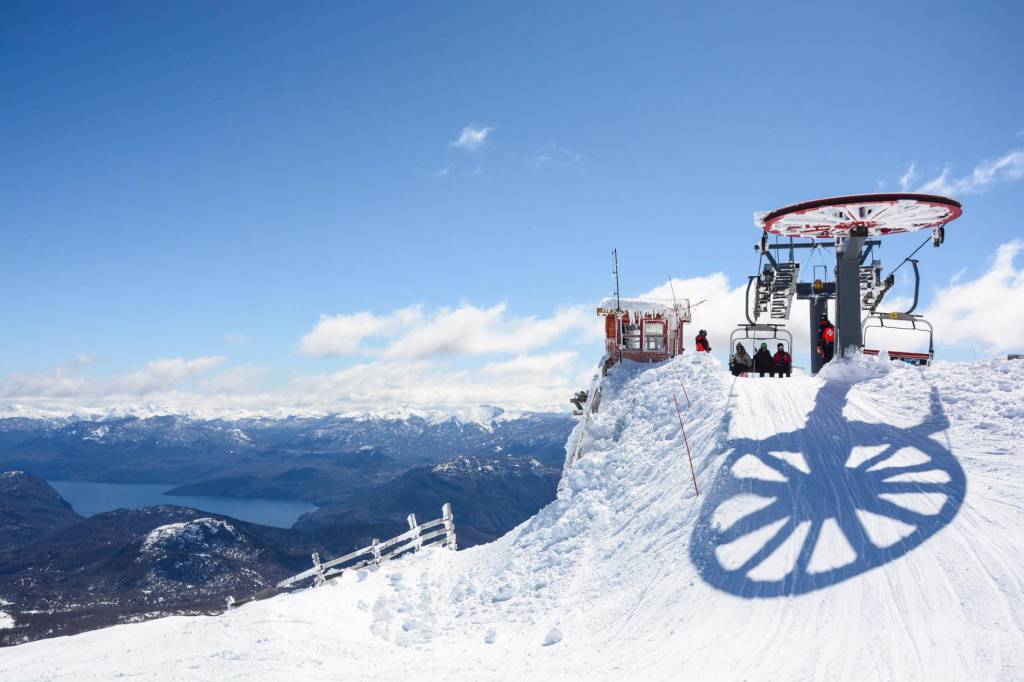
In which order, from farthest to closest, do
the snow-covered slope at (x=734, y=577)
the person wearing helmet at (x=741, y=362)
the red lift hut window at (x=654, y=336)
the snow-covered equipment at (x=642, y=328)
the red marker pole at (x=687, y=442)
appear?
1. the red lift hut window at (x=654, y=336)
2. the snow-covered equipment at (x=642, y=328)
3. the person wearing helmet at (x=741, y=362)
4. the red marker pole at (x=687, y=442)
5. the snow-covered slope at (x=734, y=577)

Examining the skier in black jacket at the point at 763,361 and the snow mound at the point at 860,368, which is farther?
the skier in black jacket at the point at 763,361

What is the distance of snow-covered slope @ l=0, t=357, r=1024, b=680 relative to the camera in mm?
8633

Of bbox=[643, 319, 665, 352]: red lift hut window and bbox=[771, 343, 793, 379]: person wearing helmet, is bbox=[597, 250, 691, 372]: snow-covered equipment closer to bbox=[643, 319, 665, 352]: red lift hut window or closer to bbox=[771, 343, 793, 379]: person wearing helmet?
bbox=[643, 319, 665, 352]: red lift hut window

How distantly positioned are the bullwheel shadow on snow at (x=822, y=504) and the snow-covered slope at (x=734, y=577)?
0.05 m

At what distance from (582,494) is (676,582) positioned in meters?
6.70

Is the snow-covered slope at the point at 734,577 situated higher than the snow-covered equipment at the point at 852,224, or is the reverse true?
the snow-covered equipment at the point at 852,224

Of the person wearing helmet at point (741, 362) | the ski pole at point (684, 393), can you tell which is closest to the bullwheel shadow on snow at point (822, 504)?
the ski pole at point (684, 393)

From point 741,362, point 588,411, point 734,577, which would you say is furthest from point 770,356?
point 734,577

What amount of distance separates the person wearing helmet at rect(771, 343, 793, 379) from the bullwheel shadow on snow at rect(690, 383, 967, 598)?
8.54 m

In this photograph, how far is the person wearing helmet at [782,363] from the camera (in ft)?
79.5

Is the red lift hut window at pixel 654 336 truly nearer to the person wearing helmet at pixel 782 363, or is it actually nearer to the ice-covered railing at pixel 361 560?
the person wearing helmet at pixel 782 363

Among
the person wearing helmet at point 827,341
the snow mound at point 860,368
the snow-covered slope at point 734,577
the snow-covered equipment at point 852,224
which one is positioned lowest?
the snow-covered slope at point 734,577

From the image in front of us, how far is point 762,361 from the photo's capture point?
24328 millimetres

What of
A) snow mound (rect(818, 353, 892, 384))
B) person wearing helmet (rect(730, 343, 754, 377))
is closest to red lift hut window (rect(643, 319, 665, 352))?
person wearing helmet (rect(730, 343, 754, 377))
